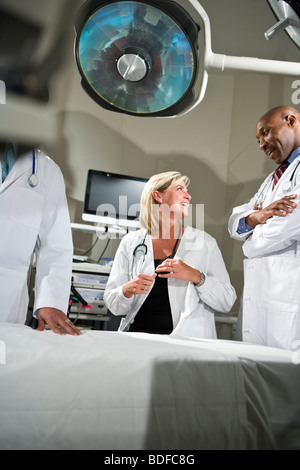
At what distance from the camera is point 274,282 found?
1.40 m

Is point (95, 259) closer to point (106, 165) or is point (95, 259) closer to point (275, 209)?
point (106, 165)

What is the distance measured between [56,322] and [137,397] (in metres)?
0.42

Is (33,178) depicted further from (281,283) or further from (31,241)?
(281,283)

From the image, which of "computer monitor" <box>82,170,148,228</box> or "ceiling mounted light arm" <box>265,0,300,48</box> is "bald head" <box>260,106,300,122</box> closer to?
"ceiling mounted light arm" <box>265,0,300,48</box>

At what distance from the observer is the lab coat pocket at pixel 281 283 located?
1332 mm

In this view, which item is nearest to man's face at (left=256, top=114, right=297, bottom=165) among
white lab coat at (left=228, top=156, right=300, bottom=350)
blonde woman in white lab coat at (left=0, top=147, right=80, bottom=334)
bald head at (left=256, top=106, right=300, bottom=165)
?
bald head at (left=256, top=106, right=300, bottom=165)

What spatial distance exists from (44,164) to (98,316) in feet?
4.64

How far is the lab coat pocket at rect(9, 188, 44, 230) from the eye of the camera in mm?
1167

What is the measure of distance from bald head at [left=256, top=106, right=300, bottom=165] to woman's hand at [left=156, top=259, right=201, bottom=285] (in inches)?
27.7

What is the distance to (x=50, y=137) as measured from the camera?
9.84 feet

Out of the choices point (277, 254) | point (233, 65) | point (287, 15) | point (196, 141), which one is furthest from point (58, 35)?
point (196, 141)

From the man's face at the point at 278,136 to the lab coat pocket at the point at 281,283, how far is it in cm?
57

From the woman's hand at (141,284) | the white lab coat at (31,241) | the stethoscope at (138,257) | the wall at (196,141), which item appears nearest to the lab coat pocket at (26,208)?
the white lab coat at (31,241)
